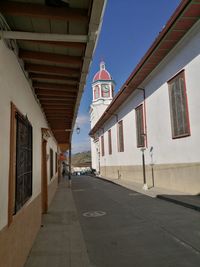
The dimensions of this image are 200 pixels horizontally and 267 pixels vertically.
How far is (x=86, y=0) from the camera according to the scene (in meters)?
2.86

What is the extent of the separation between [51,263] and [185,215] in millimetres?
5538

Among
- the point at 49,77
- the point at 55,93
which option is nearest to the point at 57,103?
the point at 55,93

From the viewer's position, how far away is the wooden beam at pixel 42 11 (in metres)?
2.90

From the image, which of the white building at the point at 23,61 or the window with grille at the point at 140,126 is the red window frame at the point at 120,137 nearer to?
the window with grille at the point at 140,126

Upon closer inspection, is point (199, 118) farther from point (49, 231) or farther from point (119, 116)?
point (119, 116)

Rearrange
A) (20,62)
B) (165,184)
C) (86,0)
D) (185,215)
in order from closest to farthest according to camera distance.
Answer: (86,0) < (20,62) < (185,215) < (165,184)

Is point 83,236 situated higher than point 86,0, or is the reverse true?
point 86,0

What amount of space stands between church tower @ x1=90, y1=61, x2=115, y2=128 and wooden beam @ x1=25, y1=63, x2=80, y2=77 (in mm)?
43810

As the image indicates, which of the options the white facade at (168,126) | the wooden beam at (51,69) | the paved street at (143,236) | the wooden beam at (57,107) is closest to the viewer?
the wooden beam at (51,69)

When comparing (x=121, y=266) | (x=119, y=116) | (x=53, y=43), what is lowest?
(x=121, y=266)

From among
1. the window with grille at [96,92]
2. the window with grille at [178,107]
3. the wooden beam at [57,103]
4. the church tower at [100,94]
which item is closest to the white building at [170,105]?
the window with grille at [178,107]

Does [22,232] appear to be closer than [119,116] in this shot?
Yes

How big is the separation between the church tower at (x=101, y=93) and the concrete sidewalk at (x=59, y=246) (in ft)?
134

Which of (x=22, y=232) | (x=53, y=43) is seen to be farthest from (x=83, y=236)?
(x=53, y=43)
